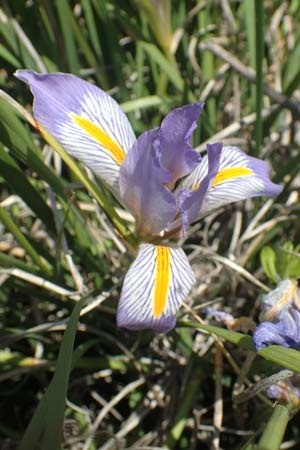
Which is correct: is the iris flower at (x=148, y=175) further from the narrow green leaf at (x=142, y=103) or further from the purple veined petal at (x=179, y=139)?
the narrow green leaf at (x=142, y=103)

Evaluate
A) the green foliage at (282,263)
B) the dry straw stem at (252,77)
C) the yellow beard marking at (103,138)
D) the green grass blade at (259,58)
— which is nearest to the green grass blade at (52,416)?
the yellow beard marking at (103,138)

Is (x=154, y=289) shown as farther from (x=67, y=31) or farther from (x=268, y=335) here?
(x=67, y=31)

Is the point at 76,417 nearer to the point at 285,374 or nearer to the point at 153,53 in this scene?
the point at 285,374

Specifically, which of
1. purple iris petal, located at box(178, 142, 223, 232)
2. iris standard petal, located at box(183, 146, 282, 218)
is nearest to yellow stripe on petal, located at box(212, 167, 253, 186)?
iris standard petal, located at box(183, 146, 282, 218)

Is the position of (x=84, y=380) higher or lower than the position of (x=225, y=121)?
lower

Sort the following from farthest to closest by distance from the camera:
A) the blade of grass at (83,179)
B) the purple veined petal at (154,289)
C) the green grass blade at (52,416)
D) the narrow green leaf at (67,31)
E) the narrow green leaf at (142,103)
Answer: the narrow green leaf at (142,103), the narrow green leaf at (67,31), the blade of grass at (83,179), the purple veined petal at (154,289), the green grass blade at (52,416)

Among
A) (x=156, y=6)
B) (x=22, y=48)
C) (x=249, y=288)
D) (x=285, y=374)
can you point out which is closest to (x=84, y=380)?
(x=249, y=288)

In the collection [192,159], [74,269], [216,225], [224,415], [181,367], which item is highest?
[192,159]
